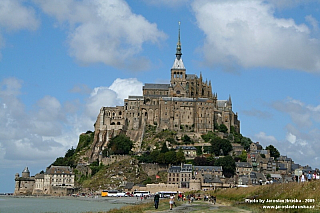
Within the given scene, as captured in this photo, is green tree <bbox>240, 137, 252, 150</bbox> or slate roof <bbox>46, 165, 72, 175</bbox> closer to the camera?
slate roof <bbox>46, 165, 72, 175</bbox>

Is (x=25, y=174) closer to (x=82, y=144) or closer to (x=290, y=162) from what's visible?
(x=82, y=144)

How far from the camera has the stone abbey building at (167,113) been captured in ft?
358

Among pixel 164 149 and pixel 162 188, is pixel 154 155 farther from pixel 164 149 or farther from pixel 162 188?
pixel 162 188

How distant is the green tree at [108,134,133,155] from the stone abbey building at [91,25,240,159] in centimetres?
277

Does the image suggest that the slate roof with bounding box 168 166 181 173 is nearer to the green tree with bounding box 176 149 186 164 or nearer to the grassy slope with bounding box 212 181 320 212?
the green tree with bounding box 176 149 186 164

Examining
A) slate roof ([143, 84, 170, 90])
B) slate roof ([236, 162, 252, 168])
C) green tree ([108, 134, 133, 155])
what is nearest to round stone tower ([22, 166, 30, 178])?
green tree ([108, 134, 133, 155])

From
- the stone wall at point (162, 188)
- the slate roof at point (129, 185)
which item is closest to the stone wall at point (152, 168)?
the slate roof at point (129, 185)

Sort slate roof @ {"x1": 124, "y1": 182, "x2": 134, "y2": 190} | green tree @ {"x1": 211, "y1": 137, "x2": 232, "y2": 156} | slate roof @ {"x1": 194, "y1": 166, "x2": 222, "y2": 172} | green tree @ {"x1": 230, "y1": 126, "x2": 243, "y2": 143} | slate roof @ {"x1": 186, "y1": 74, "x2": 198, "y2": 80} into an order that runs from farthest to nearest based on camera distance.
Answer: slate roof @ {"x1": 186, "y1": 74, "x2": 198, "y2": 80}, green tree @ {"x1": 230, "y1": 126, "x2": 243, "y2": 143}, green tree @ {"x1": 211, "y1": 137, "x2": 232, "y2": 156}, slate roof @ {"x1": 194, "y1": 166, "x2": 222, "y2": 172}, slate roof @ {"x1": 124, "y1": 182, "x2": 134, "y2": 190}

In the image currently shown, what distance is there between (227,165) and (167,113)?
901 inches

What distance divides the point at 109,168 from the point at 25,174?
820 inches

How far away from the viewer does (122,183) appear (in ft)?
299

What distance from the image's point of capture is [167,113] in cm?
10981

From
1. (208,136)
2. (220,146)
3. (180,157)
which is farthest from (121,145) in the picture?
(220,146)

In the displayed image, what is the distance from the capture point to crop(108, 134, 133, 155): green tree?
10350 centimetres
